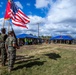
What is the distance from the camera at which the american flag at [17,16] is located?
11205 mm

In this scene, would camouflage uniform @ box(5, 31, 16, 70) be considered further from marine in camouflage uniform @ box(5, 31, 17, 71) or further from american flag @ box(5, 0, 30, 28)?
american flag @ box(5, 0, 30, 28)

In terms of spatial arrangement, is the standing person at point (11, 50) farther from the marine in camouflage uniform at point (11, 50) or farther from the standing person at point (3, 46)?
the standing person at point (3, 46)

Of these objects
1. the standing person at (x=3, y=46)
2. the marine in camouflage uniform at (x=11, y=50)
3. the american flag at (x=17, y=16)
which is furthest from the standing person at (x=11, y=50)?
the american flag at (x=17, y=16)

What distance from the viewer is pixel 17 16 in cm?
1147

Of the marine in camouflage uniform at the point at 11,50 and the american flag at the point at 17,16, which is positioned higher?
the american flag at the point at 17,16

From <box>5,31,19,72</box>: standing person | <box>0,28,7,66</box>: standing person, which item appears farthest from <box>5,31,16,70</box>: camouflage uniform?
<box>0,28,7,66</box>: standing person

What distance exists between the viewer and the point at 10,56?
8555mm

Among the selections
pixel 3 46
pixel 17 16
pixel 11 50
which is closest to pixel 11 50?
pixel 11 50

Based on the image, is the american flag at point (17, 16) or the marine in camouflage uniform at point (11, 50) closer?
the marine in camouflage uniform at point (11, 50)

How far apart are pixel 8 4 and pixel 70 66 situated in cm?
538

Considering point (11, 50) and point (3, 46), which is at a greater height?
point (3, 46)

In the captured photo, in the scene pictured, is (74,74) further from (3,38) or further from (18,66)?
(3,38)

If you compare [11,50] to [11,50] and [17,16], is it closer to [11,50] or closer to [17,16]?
[11,50]

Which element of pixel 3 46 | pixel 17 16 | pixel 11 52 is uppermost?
pixel 17 16
